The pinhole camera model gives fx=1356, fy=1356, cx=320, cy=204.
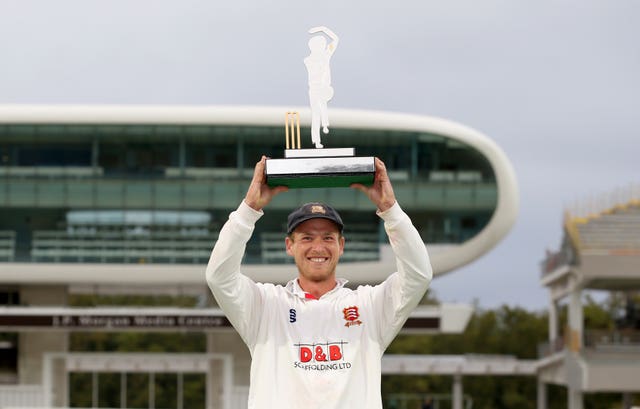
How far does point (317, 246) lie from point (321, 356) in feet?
1.62

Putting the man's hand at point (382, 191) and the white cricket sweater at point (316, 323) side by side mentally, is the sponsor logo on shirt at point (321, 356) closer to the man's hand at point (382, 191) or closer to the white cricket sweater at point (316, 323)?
the white cricket sweater at point (316, 323)

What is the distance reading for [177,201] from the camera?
4403cm

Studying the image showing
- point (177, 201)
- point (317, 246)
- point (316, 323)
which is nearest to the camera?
point (317, 246)

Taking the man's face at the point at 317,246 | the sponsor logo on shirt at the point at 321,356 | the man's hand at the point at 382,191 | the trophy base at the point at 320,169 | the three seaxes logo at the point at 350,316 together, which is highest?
the trophy base at the point at 320,169

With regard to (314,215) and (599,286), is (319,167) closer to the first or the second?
(314,215)

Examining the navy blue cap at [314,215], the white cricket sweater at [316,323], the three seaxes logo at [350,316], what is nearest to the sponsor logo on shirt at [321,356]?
the white cricket sweater at [316,323]

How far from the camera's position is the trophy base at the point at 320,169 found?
578 centimetres

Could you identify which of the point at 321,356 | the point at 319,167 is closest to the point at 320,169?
the point at 319,167

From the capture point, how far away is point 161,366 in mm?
45656

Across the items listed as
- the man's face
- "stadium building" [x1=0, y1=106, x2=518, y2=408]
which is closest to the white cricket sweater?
the man's face

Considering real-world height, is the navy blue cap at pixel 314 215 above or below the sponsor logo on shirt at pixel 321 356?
above

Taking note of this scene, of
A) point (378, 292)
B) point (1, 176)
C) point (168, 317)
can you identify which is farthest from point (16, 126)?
point (378, 292)

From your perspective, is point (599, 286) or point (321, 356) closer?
point (321, 356)

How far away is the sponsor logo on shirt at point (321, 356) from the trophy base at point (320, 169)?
76 centimetres
